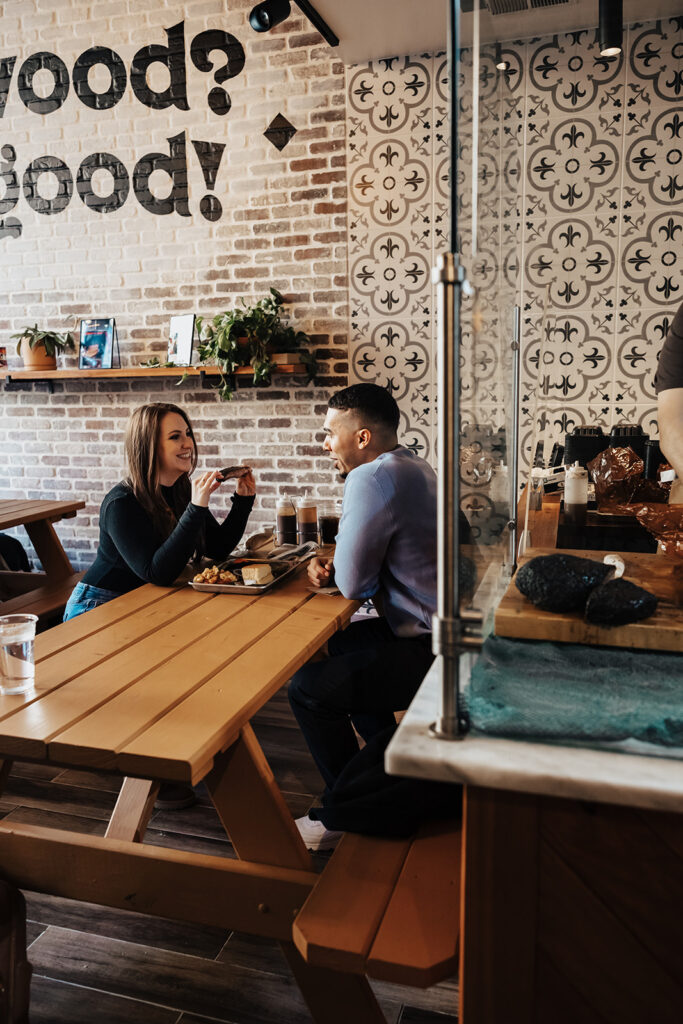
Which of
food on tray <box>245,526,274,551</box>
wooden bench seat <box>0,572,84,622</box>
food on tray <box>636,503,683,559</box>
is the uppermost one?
food on tray <box>636,503,683,559</box>

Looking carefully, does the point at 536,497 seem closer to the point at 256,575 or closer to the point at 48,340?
the point at 256,575

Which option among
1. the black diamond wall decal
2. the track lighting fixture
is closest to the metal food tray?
the track lighting fixture

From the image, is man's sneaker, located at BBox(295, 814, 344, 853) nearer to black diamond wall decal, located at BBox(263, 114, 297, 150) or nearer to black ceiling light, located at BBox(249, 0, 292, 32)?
black ceiling light, located at BBox(249, 0, 292, 32)

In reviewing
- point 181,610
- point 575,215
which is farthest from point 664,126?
point 181,610

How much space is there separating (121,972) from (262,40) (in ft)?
13.4

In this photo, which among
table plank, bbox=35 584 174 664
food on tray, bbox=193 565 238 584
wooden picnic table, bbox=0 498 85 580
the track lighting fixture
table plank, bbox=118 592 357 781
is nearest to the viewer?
table plank, bbox=118 592 357 781

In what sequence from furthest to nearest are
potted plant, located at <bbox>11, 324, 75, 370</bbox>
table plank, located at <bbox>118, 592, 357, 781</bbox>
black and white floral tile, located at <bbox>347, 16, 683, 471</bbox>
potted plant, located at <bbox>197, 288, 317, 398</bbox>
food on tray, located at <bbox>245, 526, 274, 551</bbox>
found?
potted plant, located at <bbox>11, 324, 75, 370</bbox> → potted plant, located at <bbox>197, 288, 317, 398</bbox> → black and white floral tile, located at <bbox>347, 16, 683, 471</bbox> → food on tray, located at <bbox>245, 526, 274, 551</bbox> → table plank, located at <bbox>118, 592, 357, 781</bbox>

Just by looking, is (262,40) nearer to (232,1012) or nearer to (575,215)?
(575,215)

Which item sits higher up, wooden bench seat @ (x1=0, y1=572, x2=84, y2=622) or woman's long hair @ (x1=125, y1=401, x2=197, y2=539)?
woman's long hair @ (x1=125, y1=401, x2=197, y2=539)

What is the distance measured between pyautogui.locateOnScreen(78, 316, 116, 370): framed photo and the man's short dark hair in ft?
8.30

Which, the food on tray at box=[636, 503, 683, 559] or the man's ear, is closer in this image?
the food on tray at box=[636, 503, 683, 559]

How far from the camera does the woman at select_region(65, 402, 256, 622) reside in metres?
2.31

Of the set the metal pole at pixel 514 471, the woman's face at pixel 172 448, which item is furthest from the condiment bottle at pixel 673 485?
the woman's face at pixel 172 448

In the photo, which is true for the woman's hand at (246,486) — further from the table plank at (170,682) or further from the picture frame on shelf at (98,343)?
the picture frame on shelf at (98,343)
